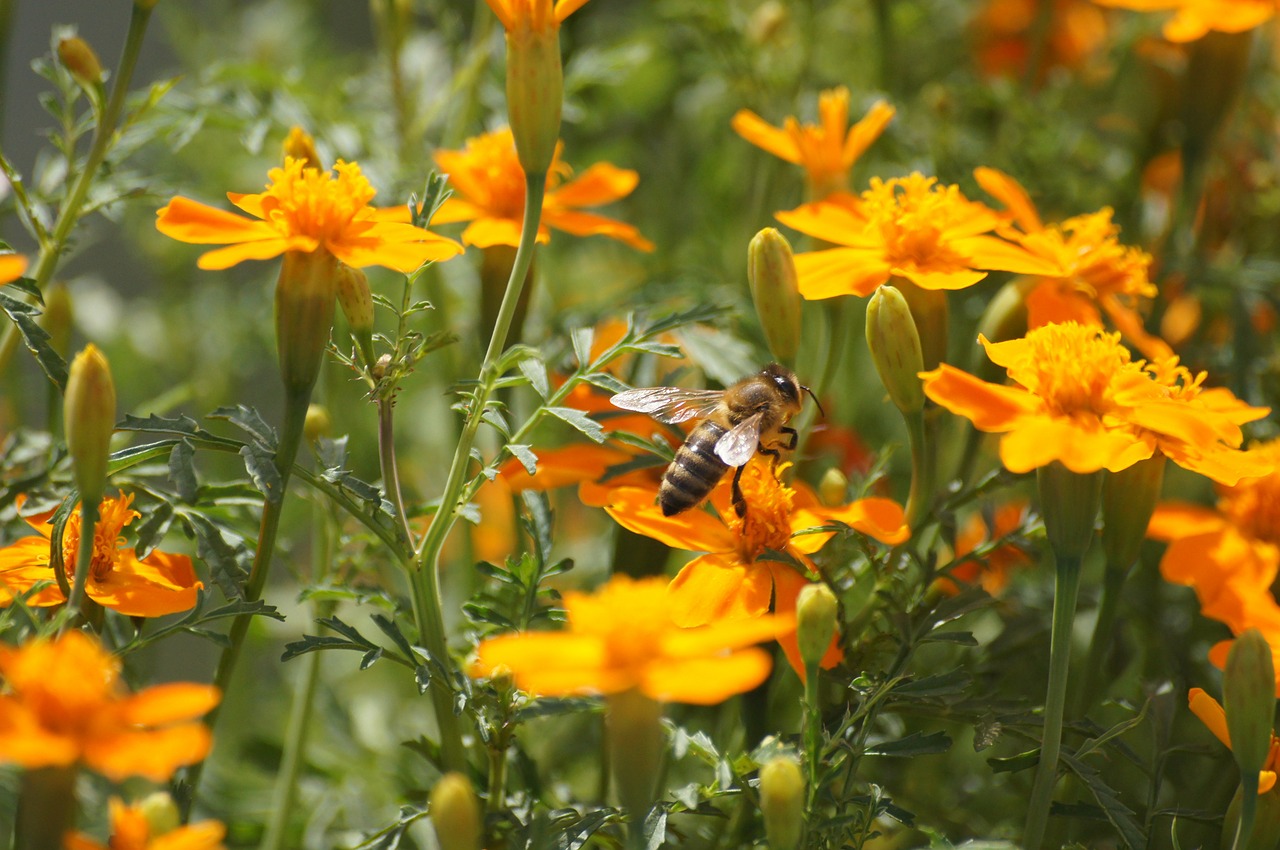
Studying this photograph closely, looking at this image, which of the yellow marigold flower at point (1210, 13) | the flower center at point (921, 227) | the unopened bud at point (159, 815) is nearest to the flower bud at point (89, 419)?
the unopened bud at point (159, 815)

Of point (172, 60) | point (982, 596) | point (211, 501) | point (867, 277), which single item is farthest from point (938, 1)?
point (172, 60)

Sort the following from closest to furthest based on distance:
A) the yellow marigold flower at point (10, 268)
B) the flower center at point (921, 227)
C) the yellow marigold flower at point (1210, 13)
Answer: the yellow marigold flower at point (10, 268), the flower center at point (921, 227), the yellow marigold flower at point (1210, 13)

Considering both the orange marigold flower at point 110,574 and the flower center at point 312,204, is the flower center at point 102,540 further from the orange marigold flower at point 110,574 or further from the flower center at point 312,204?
the flower center at point 312,204

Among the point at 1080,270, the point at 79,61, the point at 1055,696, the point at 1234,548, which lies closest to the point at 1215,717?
Answer: the point at 1055,696

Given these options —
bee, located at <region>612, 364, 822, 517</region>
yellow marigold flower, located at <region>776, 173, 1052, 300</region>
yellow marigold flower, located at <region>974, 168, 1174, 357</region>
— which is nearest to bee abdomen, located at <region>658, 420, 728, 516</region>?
bee, located at <region>612, 364, 822, 517</region>

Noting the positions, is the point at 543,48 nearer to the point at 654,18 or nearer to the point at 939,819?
the point at 939,819

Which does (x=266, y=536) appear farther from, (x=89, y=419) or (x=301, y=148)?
(x=301, y=148)

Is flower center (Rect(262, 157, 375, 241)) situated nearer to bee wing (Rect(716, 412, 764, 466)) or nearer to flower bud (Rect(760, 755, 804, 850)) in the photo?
bee wing (Rect(716, 412, 764, 466))
